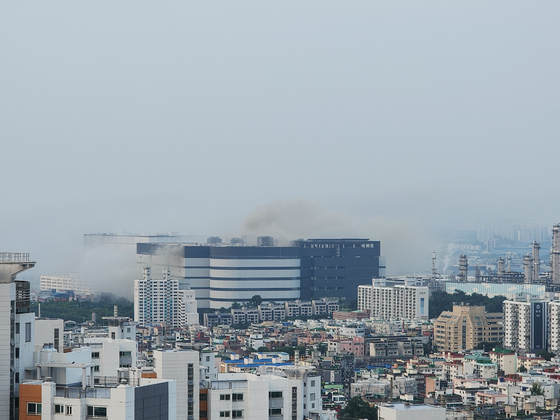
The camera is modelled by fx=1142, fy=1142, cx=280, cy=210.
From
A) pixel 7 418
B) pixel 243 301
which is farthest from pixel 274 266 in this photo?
pixel 7 418

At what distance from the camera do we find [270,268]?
3912cm

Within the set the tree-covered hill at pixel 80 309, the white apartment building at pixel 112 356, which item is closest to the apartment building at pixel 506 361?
the tree-covered hill at pixel 80 309

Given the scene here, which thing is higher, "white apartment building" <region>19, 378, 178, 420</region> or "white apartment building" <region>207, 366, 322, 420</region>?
"white apartment building" <region>19, 378, 178, 420</region>

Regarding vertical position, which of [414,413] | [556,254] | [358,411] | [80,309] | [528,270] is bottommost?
[358,411]

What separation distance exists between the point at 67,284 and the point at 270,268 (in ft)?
33.8

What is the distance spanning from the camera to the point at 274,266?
3919 cm

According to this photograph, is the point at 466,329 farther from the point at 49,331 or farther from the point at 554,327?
the point at 49,331

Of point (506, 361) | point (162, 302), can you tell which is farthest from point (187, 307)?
point (506, 361)

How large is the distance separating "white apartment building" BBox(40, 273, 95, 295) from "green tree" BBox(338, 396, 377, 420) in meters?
26.0

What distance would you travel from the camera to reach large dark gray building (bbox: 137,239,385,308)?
3844cm

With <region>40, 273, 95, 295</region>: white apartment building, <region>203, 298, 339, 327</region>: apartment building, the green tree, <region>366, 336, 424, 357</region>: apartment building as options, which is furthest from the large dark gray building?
the green tree

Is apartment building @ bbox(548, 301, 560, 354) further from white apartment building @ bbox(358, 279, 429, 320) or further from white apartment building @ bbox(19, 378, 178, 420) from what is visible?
white apartment building @ bbox(19, 378, 178, 420)

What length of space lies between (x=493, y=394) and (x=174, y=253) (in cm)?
2200

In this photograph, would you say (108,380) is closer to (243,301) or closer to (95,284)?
(243,301)
